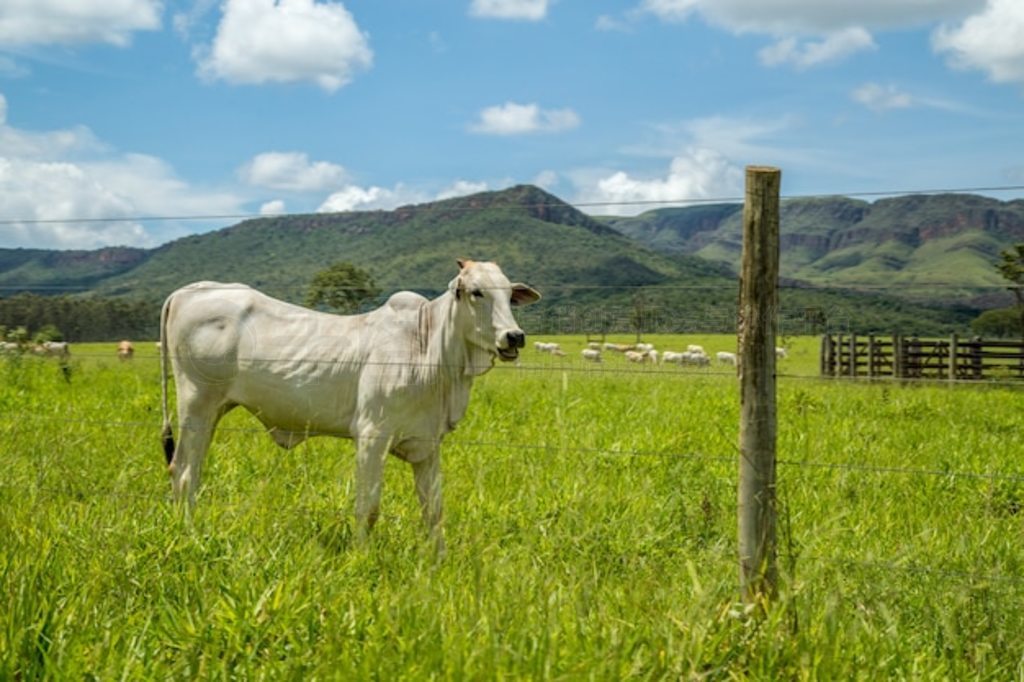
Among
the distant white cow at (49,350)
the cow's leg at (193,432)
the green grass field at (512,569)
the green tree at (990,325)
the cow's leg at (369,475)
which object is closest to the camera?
the green grass field at (512,569)

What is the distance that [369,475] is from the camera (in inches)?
226

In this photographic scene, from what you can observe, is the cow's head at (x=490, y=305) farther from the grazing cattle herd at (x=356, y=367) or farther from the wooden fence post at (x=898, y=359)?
the wooden fence post at (x=898, y=359)

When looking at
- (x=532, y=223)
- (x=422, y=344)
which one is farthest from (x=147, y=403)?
(x=532, y=223)

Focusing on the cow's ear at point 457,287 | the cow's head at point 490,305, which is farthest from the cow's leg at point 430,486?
the cow's ear at point 457,287

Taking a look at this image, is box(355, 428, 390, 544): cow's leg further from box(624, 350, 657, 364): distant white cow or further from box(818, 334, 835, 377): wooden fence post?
box(818, 334, 835, 377): wooden fence post

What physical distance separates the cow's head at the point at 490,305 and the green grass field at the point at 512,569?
0.35 metres

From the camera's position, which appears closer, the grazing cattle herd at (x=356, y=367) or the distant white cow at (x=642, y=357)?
the grazing cattle herd at (x=356, y=367)

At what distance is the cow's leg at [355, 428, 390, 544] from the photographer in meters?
5.65

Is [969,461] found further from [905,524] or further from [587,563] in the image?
[587,563]

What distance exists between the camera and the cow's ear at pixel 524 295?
230 inches

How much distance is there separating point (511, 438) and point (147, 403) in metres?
5.53

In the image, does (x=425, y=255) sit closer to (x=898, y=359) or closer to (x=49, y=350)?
(x=898, y=359)

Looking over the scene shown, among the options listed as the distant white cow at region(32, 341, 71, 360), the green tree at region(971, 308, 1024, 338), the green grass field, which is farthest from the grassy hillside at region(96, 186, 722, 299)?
the green grass field

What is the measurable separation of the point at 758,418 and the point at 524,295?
2164 mm
